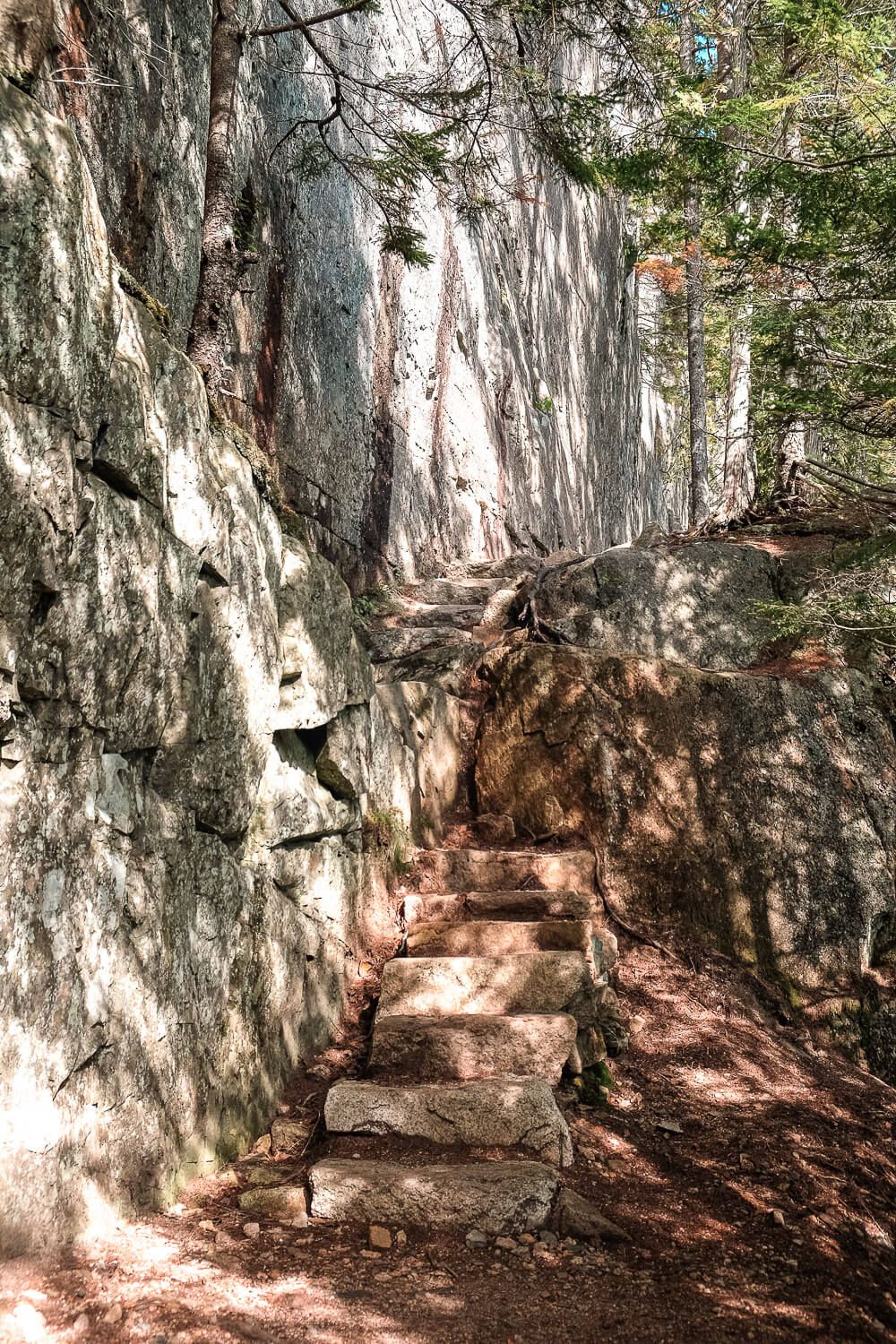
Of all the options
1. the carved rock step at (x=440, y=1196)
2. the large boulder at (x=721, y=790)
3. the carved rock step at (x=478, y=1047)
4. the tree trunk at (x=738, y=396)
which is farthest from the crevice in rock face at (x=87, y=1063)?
the tree trunk at (x=738, y=396)

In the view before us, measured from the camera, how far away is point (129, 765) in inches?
165

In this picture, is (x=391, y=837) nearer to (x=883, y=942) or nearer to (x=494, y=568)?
(x=883, y=942)

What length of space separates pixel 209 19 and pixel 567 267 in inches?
597

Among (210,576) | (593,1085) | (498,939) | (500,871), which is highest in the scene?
(210,576)

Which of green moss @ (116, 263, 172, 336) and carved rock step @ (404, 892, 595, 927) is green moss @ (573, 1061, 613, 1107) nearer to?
carved rock step @ (404, 892, 595, 927)

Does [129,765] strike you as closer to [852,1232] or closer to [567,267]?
[852,1232]

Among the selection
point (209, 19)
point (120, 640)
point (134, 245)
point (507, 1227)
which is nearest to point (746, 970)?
point (507, 1227)

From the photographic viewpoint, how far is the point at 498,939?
6129 millimetres

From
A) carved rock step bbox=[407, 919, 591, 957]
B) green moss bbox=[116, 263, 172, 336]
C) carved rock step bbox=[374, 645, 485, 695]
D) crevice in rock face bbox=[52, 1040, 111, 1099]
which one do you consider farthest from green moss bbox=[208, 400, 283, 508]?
crevice in rock face bbox=[52, 1040, 111, 1099]

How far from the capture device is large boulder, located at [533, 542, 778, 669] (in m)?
9.85

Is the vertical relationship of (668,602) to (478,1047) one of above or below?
above

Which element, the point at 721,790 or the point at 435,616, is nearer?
the point at 721,790

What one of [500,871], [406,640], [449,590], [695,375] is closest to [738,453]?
[449,590]

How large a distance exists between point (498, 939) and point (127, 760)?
9.45 ft
